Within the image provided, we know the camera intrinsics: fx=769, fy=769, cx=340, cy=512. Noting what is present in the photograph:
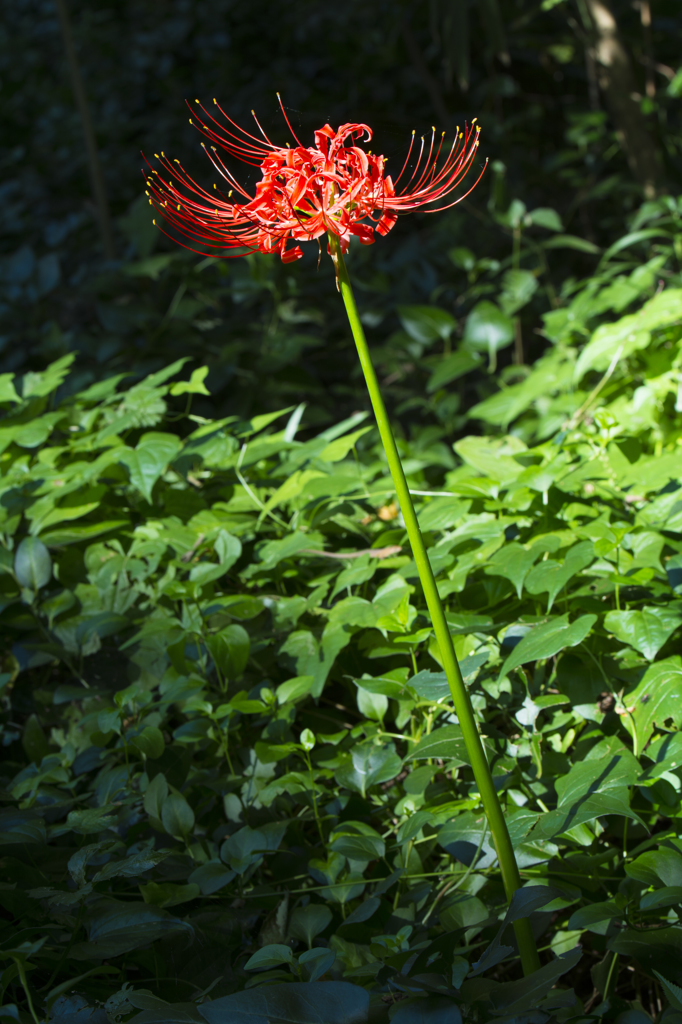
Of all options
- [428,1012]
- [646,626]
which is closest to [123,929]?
[428,1012]

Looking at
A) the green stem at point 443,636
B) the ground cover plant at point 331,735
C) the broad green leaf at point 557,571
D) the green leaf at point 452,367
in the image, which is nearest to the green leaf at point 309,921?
the ground cover plant at point 331,735

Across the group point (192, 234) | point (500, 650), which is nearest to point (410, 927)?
point (500, 650)

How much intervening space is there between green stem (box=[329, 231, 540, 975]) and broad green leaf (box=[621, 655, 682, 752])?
10.4 inches

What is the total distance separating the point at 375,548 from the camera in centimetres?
Answer: 132

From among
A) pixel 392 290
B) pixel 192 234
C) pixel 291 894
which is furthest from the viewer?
pixel 392 290

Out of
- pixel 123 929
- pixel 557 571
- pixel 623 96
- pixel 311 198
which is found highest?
pixel 623 96

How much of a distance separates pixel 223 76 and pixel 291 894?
5.40m

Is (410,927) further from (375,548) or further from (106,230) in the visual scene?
(106,230)

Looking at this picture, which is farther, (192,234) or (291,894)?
(291,894)

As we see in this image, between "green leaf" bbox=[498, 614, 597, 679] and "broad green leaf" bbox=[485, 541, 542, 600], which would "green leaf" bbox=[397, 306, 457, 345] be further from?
"green leaf" bbox=[498, 614, 597, 679]

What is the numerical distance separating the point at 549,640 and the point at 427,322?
1692 mm

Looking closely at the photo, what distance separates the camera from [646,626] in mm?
932

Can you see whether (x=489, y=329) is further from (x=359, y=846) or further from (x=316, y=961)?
(x=316, y=961)

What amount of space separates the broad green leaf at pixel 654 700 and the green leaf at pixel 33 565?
0.96 meters
